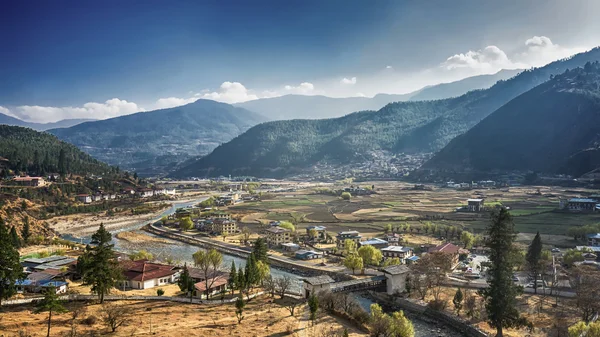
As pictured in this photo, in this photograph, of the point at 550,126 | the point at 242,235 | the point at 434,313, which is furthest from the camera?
the point at 550,126

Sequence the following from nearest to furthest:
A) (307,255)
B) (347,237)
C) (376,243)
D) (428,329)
A: (428,329) < (307,255) < (376,243) < (347,237)

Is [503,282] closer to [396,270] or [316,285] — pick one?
[396,270]

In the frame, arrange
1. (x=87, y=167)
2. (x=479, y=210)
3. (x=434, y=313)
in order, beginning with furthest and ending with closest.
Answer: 1. (x=87, y=167)
2. (x=479, y=210)
3. (x=434, y=313)

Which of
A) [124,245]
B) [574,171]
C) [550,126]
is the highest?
[550,126]

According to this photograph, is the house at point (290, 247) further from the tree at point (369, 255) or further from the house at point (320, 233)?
the tree at point (369, 255)

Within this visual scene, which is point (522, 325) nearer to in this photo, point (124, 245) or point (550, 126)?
point (124, 245)

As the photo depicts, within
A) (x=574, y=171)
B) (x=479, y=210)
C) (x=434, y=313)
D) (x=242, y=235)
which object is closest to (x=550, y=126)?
(x=574, y=171)

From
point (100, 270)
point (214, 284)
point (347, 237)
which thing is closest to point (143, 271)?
point (214, 284)

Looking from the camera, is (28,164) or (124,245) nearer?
(124,245)
